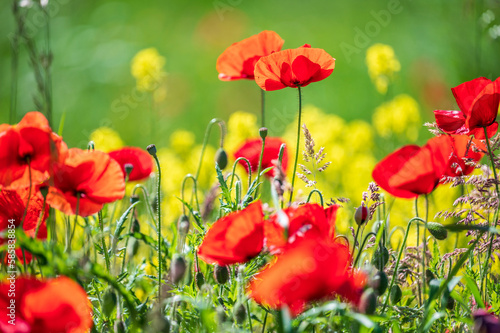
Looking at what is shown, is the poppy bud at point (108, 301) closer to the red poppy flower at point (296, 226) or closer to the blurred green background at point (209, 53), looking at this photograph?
the red poppy flower at point (296, 226)

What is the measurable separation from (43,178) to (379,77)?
1946 millimetres

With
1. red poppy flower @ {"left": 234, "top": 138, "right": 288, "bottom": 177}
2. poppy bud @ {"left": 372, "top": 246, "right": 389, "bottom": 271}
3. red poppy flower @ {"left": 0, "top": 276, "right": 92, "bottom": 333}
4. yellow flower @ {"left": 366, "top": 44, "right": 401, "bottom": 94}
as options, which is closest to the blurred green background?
yellow flower @ {"left": 366, "top": 44, "right": 401, "bottom": 94}

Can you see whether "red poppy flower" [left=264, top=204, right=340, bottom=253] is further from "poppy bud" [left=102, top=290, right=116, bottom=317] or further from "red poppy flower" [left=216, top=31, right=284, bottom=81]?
"red poppy flower" [left=216, top=31, right=284, bottom=81]

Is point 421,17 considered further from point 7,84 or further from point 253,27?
point 7,84

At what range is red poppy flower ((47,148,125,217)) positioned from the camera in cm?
120

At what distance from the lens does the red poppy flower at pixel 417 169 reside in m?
1.27

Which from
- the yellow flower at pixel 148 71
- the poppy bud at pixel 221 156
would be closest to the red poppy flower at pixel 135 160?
the poppy bud at pixel 221 156

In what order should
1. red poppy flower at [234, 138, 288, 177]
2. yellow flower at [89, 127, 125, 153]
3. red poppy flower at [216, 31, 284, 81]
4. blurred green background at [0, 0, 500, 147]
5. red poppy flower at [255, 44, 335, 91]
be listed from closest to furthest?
red poppy flower at [255, 44, 335, 91] < red poppy flower at [216, 31, 284, 81] < red poppy flower at [234, 138, 288, 177] < yellow flower at [89, 127, 125, 153] < blurred green background at [0, 0, 500, 147]

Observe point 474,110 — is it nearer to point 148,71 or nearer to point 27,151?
point 27,151

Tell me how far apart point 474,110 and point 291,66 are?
1.16 feet

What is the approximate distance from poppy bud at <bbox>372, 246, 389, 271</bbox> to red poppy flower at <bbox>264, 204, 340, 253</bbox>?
18cm

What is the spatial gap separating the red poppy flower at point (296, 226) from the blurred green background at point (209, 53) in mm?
2964

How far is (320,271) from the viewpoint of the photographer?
2.89ft

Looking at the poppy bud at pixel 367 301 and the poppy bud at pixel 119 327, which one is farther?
the poppy bud at pixel 119 327
